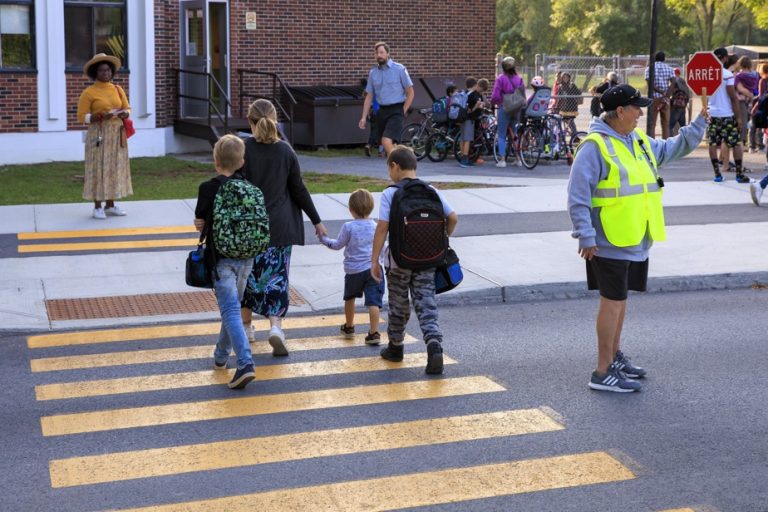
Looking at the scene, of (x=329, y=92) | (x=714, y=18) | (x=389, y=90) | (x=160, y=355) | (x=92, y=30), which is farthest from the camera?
(x=714, y=18)

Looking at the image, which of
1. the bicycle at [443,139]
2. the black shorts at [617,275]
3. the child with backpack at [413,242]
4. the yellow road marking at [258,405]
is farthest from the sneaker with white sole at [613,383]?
the bicycle at [443,139]

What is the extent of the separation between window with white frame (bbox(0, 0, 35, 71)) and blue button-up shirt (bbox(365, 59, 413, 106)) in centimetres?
659

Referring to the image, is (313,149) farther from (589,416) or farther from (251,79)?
(589,416)

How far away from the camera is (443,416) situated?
6.79m

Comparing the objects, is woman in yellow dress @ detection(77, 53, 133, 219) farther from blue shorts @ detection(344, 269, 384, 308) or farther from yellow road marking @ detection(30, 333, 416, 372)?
blue shorts @ detection(344, 269, 384, 308)

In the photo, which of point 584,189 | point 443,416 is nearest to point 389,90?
point 584,189

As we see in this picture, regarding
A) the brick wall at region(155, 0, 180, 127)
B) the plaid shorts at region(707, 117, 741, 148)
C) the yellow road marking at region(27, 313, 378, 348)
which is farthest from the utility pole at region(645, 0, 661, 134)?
the yellow road marking at region(27, 313, 378, 348)

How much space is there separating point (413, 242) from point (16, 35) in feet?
46.4

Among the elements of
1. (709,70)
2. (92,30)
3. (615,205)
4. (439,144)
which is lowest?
(439,144)

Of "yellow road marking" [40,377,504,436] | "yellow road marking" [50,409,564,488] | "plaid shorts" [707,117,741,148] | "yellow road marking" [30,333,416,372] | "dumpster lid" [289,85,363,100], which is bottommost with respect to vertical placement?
"yellow road marking" [30,333,416,372]

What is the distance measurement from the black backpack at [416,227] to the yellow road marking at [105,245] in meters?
5.03

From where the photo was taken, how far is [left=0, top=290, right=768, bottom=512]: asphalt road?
18.2 feet

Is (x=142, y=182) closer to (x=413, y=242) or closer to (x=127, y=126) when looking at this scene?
(x=127, y=126)

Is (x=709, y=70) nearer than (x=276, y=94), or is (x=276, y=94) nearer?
(x=709, y=70)
